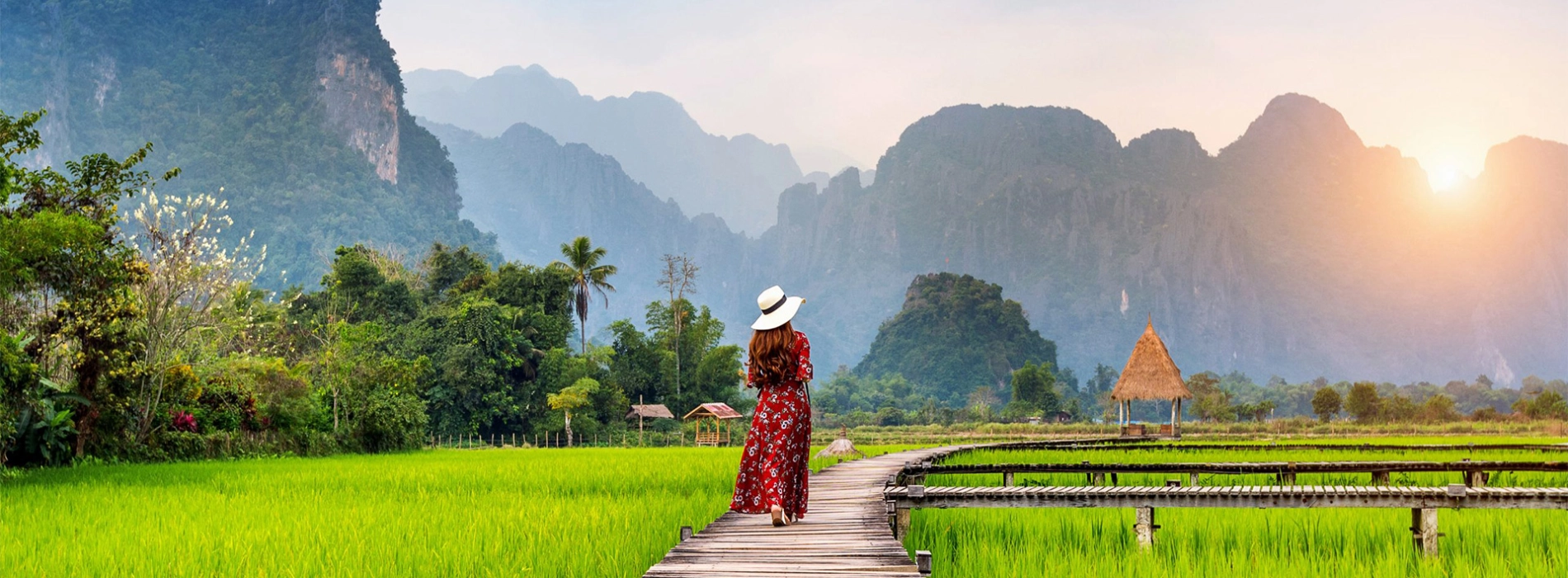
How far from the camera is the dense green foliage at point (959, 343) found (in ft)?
380

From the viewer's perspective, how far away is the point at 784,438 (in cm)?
607

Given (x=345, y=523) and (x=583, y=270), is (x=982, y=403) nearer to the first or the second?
(x=583, y=270)

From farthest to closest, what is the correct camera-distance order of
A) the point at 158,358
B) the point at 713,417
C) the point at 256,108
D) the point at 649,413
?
the point at 256,108 → the point at 649,413 → the point at 713,417 → the point at 158,358

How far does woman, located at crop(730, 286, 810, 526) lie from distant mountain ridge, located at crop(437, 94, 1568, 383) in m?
172

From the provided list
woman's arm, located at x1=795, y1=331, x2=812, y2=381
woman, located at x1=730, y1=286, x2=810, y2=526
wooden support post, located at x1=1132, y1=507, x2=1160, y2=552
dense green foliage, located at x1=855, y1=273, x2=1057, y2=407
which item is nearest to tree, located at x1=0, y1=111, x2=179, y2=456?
woman, located at x1=730, y1=286, x2=810, y2=526

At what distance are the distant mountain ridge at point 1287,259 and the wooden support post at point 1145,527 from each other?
17099cm

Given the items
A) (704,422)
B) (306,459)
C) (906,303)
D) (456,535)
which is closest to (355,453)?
(306,459)

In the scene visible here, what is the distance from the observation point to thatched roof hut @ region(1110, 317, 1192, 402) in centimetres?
3406

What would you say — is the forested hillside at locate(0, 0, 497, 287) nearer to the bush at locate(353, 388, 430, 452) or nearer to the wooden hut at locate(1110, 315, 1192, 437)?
the wooden hut at locate(1110, 315, 1192, 437)

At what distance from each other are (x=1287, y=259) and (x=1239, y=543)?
19753 centimetres

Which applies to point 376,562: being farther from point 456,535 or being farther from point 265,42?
point 265,42

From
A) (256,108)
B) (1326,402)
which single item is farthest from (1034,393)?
(256,108)

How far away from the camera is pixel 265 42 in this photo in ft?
467

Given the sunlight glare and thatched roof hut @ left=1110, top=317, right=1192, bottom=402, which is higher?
the sunlight glare
